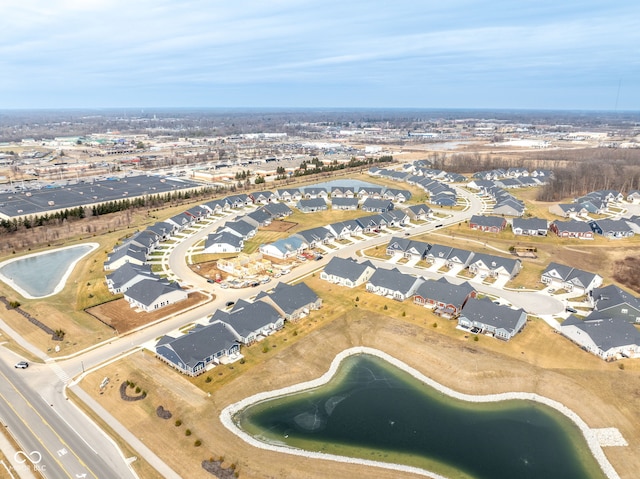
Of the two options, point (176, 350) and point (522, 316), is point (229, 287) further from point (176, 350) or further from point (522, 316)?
point (522, 316)

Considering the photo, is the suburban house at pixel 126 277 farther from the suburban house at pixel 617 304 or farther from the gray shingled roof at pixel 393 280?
the suburban house at pixel 617 304

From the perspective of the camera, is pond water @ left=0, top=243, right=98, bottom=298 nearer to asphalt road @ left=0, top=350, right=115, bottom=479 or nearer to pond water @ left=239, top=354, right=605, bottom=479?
asphalt road @ left=0, top=350, right=115, bottom=479

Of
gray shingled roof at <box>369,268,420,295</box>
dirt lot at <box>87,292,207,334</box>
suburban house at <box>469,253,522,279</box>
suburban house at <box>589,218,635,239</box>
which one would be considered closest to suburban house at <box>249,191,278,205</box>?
dirt lot at <box>87,292,207,334</box>

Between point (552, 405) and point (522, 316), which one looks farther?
point (522, 316)

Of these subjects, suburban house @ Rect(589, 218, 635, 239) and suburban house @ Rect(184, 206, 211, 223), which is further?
suburban house @ Rect(184, 206, 211, 223)

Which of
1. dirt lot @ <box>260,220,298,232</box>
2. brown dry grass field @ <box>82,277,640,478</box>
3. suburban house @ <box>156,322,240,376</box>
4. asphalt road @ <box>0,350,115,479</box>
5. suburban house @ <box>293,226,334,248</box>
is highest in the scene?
suburban house @ <box>293,226,334,248</box>

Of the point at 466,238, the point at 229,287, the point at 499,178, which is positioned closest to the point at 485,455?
the point at 229,287

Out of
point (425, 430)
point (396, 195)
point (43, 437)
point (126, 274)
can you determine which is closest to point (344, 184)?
point (396, 195)

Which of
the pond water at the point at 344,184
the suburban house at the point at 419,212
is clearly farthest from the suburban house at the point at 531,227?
the pond water at the point at 344,184
